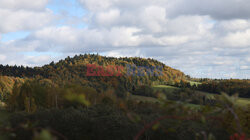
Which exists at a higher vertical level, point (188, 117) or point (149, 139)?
point (188, 117)

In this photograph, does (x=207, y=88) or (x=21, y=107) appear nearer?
(x=21, y=107)

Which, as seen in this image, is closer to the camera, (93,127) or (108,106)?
(93,127)

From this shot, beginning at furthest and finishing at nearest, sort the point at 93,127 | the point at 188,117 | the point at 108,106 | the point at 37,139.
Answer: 1. the point at 108,106
2. the point at 93,127
3. the point at 188,117
4. the point at 37,139

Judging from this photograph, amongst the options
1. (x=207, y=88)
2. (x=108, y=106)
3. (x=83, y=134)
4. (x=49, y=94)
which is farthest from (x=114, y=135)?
(x=207, y=88)

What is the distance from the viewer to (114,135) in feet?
124

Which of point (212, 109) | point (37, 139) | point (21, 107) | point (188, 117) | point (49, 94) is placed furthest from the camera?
point (21, 107)

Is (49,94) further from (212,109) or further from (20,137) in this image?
(212,109)

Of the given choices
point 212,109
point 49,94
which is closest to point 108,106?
point 49,94

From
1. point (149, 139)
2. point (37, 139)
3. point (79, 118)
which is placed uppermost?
point (37, 139)

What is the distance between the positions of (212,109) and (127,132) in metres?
34.2

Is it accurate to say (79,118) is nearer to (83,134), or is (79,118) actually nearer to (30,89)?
(83,134)

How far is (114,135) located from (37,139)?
3642 cm

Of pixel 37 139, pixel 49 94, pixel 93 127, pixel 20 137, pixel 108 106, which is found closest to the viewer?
pixel 37 139

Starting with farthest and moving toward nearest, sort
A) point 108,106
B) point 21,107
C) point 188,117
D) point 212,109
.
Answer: point 21,107, point 108,106, point 212,109, point 188,117
